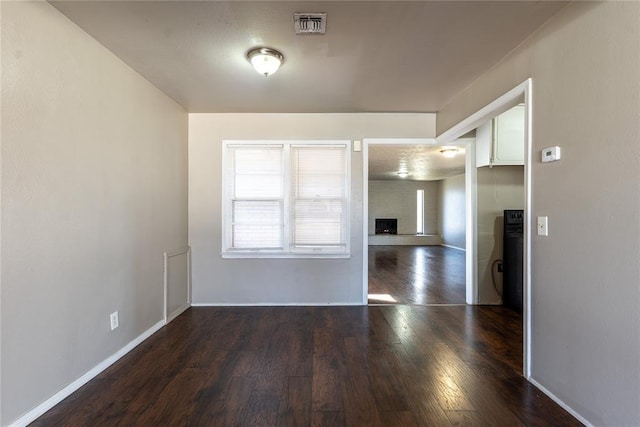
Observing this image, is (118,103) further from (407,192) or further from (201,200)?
(407,192)

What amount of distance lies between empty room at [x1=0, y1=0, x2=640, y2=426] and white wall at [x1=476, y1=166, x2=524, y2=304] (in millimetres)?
175

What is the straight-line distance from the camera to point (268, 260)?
362 centimetres

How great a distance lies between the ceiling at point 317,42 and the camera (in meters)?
1.71

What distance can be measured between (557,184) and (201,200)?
3444 millimetres

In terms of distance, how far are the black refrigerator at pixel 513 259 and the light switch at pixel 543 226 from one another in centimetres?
178

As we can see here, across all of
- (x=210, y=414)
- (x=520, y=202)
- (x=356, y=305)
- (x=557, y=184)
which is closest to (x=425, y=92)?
(x=557, y=184)

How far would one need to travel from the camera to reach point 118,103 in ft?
7.62

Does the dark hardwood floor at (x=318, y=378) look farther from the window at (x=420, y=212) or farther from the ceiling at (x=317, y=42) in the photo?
the window at (x=420, y=212)

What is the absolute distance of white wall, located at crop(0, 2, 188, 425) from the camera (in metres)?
1.54

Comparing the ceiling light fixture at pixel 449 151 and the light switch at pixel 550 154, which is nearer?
the light switch at pixel 550 154

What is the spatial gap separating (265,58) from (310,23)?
1.59 ft

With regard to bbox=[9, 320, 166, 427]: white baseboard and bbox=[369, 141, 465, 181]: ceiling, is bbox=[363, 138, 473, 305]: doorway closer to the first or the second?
bbox=[369, 141, 465, 181]: ceiling

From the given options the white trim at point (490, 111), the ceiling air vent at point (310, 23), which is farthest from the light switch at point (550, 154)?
the ceiling air vent at point (310, 23)

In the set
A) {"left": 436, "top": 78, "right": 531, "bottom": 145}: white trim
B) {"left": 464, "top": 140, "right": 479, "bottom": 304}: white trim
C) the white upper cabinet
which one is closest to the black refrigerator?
{"left": 464, "top": 140, "right": 479, "bottom": 304}: white trim
